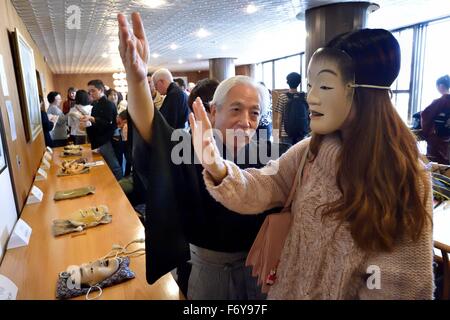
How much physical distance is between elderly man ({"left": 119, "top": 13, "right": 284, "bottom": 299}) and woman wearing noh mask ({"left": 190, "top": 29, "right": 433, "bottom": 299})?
18 centimetres

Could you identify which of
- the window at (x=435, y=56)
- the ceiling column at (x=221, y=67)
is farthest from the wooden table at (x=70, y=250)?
the ceiling column at (x=221, y=67)

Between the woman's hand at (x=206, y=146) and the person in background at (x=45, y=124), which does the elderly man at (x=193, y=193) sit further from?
the person in background at (x=45, y=124)

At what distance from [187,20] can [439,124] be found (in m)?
3.52

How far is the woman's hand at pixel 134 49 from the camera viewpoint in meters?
0.70

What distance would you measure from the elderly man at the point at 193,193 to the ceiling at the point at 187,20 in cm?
270

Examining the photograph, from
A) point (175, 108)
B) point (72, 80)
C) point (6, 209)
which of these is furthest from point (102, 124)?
point (72, 80)

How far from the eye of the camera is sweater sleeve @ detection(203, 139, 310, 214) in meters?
0.70

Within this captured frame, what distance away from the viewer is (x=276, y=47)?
23.3 ft

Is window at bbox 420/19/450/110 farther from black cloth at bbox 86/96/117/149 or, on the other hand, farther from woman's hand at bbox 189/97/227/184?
woman's hand at bbox 189/97/227/184

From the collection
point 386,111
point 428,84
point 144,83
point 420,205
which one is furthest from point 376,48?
point 428,84

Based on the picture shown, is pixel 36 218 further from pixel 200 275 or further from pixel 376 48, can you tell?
pixel 376 48

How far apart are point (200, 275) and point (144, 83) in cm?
62

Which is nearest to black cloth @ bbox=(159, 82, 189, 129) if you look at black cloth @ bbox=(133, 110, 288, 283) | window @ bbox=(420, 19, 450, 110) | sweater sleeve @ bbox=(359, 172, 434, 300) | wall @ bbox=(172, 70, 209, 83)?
black cloth @ bbox=(133, 110, 288, 283)

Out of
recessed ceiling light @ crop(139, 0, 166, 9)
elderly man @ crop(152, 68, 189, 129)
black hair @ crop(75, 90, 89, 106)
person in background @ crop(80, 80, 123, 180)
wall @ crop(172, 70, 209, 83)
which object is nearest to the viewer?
elderly man @ crop(152, 68, 189, 129)
